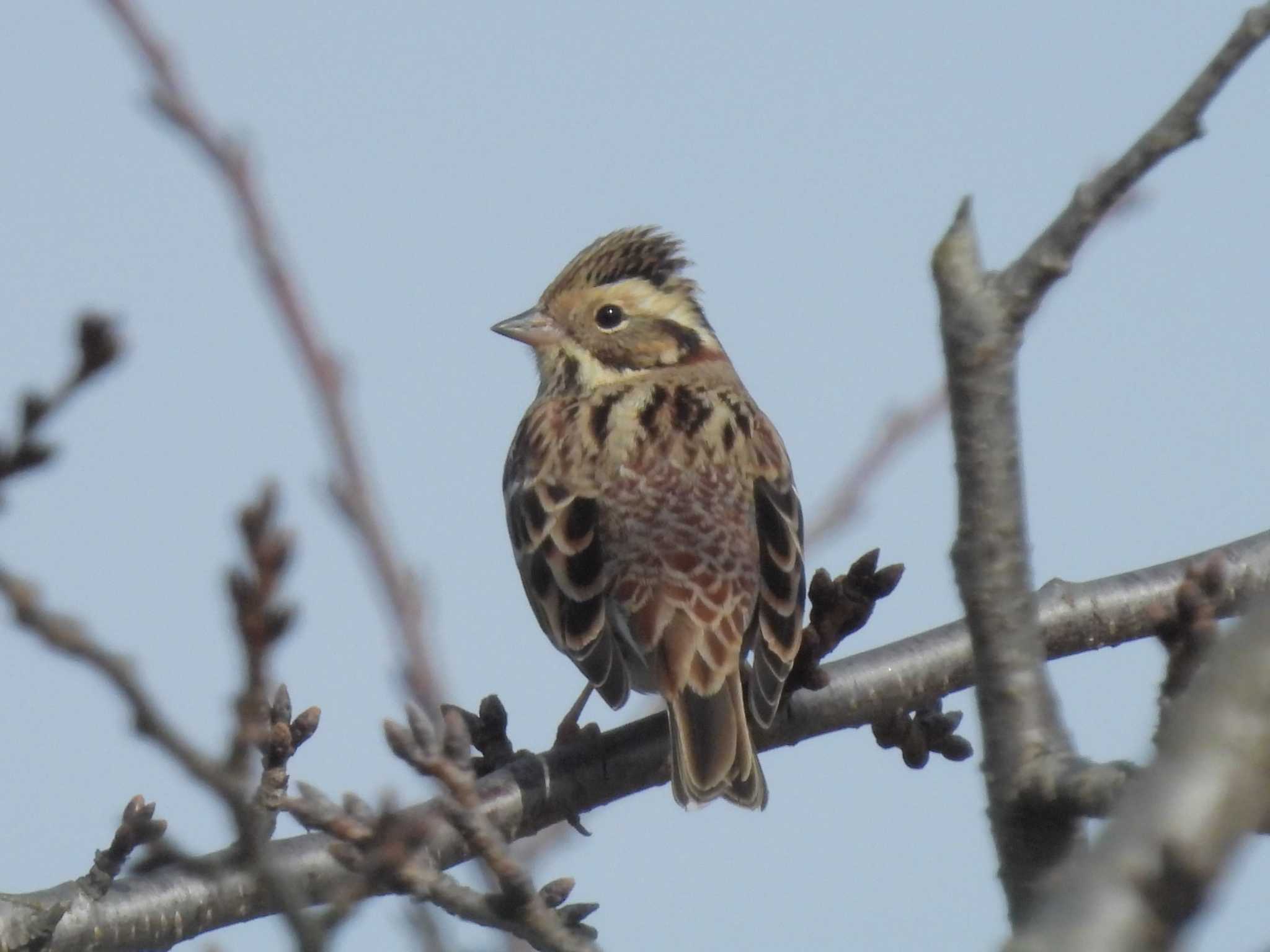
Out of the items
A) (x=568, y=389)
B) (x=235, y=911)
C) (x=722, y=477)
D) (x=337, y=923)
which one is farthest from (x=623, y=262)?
(x=337, y=923)

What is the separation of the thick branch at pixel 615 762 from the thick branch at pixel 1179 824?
7.36ft

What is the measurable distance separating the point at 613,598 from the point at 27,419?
348 centimetres

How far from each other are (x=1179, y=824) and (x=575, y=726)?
4.44 m

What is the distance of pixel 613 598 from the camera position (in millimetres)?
6391

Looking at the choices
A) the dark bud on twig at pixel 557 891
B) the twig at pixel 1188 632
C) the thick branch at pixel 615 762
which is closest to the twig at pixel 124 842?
the thick branch at pixel 615 762

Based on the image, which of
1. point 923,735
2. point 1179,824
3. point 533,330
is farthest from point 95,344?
point 533,330

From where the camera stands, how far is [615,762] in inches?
223

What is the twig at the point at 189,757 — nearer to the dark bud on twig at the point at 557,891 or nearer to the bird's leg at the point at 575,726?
the dark bud on twig at the point at 557,891

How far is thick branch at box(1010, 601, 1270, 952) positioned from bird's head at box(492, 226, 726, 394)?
5.92m

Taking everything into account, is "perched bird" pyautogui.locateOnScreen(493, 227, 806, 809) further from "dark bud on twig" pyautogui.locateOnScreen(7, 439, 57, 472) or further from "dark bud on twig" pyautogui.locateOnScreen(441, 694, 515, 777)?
"dark bud on twig" pyautogui.locateOnScreen(7, 439, 57, 472)

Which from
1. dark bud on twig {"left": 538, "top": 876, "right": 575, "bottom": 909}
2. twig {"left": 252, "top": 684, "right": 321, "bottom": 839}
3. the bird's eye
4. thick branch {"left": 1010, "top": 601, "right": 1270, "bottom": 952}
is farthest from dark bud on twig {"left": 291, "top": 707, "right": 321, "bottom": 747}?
the bird's eye

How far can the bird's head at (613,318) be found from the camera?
8273mm

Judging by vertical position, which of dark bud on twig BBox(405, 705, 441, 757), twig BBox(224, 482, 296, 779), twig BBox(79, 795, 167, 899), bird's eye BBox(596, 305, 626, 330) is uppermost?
bird's eye BBox(596, 305, 626, 330)

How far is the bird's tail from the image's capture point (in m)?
5.59
